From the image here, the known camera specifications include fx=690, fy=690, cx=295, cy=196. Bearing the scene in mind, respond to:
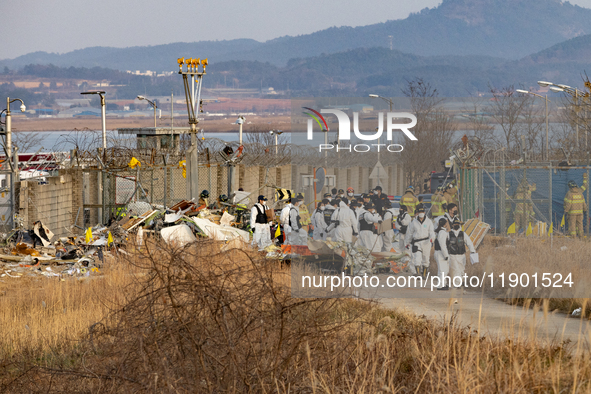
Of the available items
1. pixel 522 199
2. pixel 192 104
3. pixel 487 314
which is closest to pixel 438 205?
pixel 522 199

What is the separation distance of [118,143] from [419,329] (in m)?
21.8

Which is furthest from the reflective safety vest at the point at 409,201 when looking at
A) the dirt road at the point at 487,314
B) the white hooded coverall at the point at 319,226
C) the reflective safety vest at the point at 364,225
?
the dirt road at the point at 487,314

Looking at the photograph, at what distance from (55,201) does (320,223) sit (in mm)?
10412

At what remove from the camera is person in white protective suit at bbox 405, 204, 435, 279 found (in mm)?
14172

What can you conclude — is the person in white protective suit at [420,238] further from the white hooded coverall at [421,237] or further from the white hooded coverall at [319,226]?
the white hooded coverall at [319,226]

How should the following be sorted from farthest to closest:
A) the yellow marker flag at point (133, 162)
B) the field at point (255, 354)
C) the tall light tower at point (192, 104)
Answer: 1. the tall light tower at point (192, 104)
2. the yellow marker flag at point (133, 162)
3. the field at point (255, 354)

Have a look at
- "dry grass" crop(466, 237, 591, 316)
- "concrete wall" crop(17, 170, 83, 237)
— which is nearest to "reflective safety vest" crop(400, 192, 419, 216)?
"dry grass" crop(466, 237, 591, 316)

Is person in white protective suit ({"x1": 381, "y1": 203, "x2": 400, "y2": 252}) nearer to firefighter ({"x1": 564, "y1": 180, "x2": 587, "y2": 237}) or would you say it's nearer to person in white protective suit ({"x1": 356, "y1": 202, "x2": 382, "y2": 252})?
person in white protective suit ({"x1": 356, "y1": 202, "x2": 382, "y2": 252})

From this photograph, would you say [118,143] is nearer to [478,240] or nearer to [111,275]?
[111,275]

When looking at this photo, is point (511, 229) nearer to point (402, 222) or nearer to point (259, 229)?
point (402, 222)

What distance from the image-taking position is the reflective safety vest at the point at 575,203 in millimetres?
18312

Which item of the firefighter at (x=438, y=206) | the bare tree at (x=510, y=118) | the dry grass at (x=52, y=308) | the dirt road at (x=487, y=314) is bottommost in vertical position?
the dry grass at (x=52, y=308)

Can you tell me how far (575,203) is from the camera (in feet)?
60.1

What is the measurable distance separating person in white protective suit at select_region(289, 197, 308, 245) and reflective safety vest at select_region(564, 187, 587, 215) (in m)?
7.08
